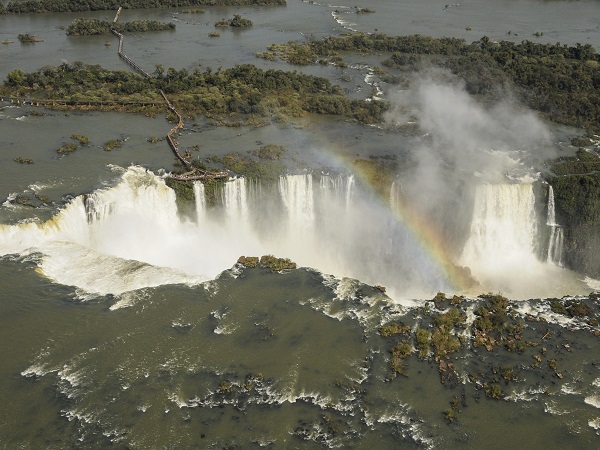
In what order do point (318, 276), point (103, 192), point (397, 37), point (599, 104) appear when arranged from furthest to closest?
point (397, 37), point (599, 104), point (103, 192), point (318, 276)

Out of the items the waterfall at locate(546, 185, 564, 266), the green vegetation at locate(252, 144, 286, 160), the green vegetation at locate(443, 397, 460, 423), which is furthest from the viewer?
the green vegetation at locate(252, 144, 286, 160)

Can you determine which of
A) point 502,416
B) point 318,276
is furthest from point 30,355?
point 502,416

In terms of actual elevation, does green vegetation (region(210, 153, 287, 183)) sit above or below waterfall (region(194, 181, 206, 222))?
above

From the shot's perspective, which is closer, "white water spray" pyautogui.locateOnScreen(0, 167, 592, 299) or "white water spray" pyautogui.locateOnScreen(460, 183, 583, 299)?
"white water spray" pyautogui.locateOnScreen(0, 167, 592, 299)

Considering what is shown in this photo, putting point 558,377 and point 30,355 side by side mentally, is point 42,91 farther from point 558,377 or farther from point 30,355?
point 558,377

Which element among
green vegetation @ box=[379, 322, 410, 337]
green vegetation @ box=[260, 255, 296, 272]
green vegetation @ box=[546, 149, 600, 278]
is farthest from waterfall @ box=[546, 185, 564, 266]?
green vegetation @ box=[260, 255, 296, 272]

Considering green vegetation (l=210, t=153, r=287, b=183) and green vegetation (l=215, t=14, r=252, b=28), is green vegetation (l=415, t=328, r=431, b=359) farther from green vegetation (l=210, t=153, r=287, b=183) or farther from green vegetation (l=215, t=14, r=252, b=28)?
green vegetation (l=215, t=14, r=252, b=28)
